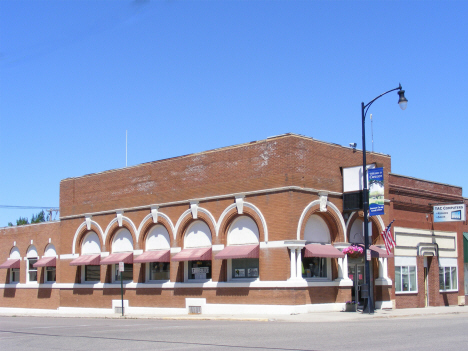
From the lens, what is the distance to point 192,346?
48.1 feet

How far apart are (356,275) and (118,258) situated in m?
13.8

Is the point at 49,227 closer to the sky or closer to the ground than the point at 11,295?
closer to the sky

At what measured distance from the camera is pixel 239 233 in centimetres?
2959

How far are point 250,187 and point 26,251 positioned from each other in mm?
22902

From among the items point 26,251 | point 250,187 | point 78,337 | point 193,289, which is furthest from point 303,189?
point 26,251

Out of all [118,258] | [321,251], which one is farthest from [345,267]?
[118,258]

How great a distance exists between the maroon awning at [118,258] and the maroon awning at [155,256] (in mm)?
774

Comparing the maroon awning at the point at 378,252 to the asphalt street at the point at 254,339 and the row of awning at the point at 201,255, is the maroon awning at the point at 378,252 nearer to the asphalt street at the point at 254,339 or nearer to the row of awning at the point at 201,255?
the row of awning at the point at 201,255

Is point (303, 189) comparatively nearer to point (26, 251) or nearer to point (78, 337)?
point (78, 337)

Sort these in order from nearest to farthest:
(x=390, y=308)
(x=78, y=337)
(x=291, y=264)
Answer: (x=78, y=337) < (x=291, y=264) < (x=390, y=308)

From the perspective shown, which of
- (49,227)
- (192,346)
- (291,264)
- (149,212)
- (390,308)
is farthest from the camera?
(49,227)

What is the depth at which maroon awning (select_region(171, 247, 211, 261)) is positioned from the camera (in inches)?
1192

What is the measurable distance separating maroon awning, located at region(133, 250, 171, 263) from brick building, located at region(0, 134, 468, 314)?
0.09m

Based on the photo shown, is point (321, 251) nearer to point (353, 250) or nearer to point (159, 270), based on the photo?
point (353, 250)
